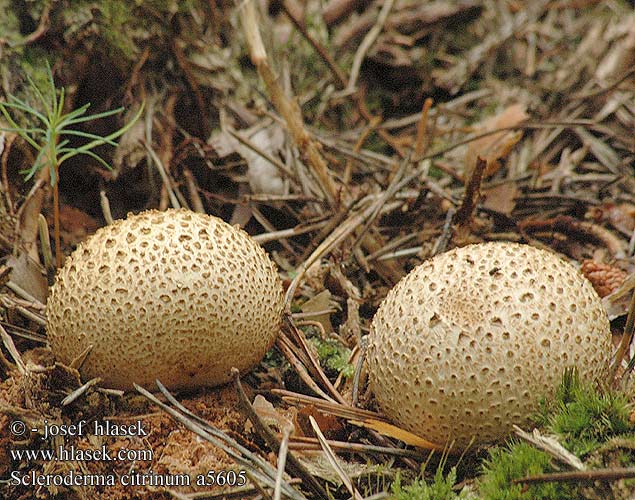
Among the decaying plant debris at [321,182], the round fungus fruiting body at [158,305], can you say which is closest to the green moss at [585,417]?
the decaying plant debris at [321,182]

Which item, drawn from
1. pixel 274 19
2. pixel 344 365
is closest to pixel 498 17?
pixel 274 19

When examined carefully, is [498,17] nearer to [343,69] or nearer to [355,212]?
[343,69]

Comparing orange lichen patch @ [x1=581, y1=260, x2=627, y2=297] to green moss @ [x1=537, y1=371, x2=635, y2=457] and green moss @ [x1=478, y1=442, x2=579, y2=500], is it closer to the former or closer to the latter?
green moss @ [x1=537, y1=371, x2=635, y2=457]

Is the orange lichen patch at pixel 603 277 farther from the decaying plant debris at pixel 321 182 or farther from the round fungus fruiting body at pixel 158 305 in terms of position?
the round fungus fruiting body at pixel 158 305

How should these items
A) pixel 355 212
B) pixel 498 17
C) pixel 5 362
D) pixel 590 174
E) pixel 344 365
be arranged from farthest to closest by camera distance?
pixel 498 17
pixel 590 174
pixel 355 212
pixel 344 365
pixel 5 362

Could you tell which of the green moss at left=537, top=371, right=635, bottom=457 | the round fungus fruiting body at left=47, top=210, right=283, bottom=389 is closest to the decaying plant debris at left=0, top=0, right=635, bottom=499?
the green moss at left=537, top=371, right=635, bottom=457

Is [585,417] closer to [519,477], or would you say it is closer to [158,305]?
[519,477]
